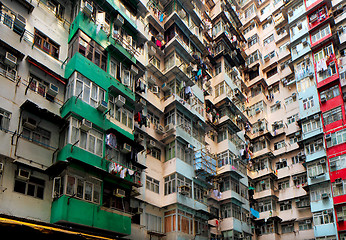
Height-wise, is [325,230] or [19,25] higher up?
[19,25]

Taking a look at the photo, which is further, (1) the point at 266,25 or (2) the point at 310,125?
(1) the point at 266,25

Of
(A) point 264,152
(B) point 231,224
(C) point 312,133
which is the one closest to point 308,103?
(C) point 312,133

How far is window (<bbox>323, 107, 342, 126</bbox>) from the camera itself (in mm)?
30916

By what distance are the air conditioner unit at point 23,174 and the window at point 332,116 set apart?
2620 cm

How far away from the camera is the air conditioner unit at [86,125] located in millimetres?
17750

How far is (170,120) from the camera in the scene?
26.2m

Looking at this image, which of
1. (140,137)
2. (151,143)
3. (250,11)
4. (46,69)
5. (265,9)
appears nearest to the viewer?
(46,69)

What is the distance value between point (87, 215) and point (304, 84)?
2676 centimetres

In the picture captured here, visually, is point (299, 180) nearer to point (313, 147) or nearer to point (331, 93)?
point (313, 147)

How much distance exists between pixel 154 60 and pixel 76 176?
1382cm

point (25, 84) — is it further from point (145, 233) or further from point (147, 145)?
point (145, 233)

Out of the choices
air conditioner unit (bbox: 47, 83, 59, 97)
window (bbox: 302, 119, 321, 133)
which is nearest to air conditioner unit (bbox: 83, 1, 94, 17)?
air conditioner unit (bbox: 47, 83, 59, 97)

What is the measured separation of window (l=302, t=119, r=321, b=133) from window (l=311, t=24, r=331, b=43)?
9.16 metres

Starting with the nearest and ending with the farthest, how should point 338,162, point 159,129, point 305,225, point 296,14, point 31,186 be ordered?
point 31,186 → point 159,129 → point 338,162 → point 305,225 → point 296,14
